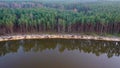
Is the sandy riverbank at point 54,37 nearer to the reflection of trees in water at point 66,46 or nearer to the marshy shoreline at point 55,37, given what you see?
the marshy shoreline at point 55,37

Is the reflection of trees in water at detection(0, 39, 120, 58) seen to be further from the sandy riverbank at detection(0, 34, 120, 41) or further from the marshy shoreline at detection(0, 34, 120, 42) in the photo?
the sandy riverbank at detection(0, 34, 120, 41)

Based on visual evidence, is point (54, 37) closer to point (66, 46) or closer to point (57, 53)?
point (66, 46)

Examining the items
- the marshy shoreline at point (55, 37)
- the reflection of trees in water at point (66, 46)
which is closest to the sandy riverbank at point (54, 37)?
the marshy shoreline at point (55, 37)

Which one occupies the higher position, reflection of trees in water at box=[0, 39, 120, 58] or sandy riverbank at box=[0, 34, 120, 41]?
sandy riverbank at box=[0, 34, 120, 41]

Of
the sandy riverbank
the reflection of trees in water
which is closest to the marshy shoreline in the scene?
the sandy riverbank

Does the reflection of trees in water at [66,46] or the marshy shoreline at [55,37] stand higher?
the marshy shoreline at [55,37]

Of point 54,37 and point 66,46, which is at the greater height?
point 54,37

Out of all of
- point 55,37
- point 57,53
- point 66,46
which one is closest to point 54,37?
point 55,37

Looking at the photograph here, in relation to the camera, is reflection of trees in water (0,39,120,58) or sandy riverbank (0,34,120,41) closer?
reflection of trees in water (0,39,120,58)
